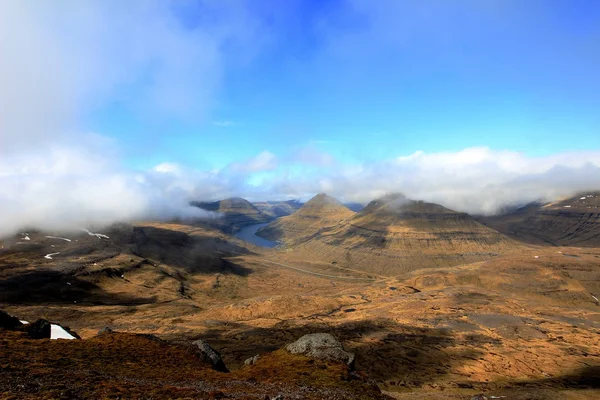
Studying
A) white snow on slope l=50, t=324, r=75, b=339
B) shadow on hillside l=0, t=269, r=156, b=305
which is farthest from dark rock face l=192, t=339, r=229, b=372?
shadow on hillside l=0, t=269, r=156, b=305

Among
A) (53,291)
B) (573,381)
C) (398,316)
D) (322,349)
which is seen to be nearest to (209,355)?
(322,349)

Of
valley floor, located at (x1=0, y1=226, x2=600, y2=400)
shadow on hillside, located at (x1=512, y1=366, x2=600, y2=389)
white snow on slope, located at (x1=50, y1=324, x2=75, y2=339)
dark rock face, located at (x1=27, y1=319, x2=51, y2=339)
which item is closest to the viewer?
dark rock face, located at (x1=27, y1=319, x2=51, y2=339)

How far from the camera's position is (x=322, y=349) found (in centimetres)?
3991

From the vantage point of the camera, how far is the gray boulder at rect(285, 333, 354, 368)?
3853 cm

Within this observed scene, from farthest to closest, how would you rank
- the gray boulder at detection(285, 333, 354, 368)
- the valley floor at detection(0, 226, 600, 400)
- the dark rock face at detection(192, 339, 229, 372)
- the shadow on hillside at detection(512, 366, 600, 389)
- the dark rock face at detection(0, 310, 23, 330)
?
the valley floor at detection(0, 226, 600, 400)
the shadow on hillside at detection(512, 366, 600, 389)
the dark rock face at detection(192, 339, 229, 372)
the gray boulder at detection(285, 333, 354, 368)
the dark rock face at detection(0, 310, 23, 330)

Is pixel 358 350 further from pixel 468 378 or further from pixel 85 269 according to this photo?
pixel 85 269

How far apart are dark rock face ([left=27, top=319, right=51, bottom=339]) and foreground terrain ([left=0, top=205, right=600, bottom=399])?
7.27m

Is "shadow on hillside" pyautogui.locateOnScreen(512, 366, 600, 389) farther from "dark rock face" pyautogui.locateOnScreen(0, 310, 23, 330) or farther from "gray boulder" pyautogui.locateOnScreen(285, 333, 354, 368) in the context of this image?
"dark rock face" pyautogui.locateOnScreen(0, 310, 23, 330)

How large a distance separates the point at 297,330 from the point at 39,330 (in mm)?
67397

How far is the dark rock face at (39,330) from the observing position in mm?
38316

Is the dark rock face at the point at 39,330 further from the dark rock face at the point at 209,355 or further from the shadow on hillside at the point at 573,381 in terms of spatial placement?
the shadow on hillside at the point at 573,381

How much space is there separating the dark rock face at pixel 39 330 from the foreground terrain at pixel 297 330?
727cm

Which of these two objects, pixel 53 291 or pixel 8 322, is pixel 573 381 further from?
pixel 53 291

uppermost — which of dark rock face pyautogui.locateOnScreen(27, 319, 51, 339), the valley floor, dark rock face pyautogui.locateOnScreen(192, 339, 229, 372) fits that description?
dark rock face pyautogui.locateOnScreen(27, 319, 51, 339)
